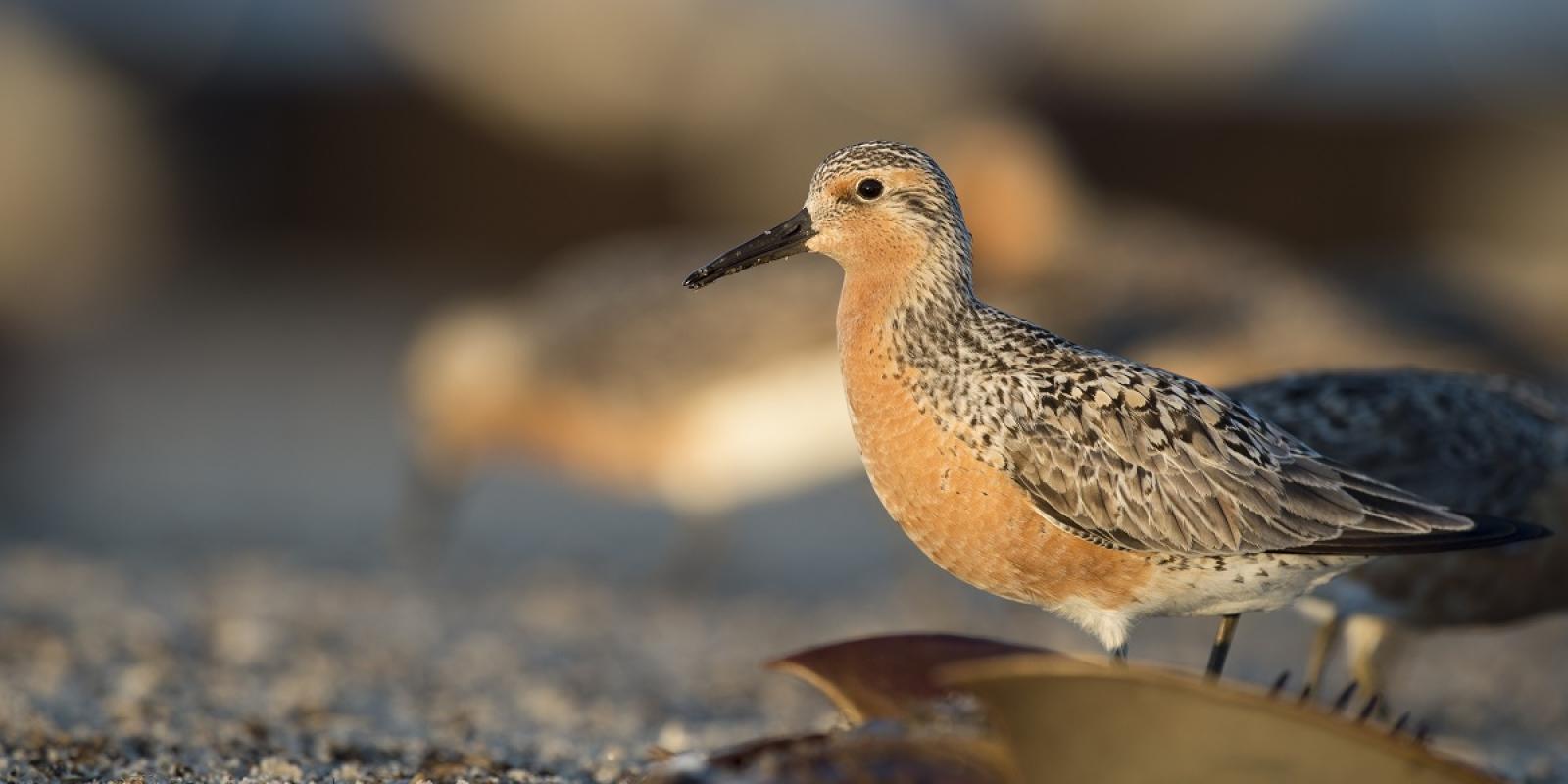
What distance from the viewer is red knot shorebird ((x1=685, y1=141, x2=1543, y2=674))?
3.90 m

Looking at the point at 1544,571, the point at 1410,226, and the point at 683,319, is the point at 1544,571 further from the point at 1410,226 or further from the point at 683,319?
the point at 1410,226

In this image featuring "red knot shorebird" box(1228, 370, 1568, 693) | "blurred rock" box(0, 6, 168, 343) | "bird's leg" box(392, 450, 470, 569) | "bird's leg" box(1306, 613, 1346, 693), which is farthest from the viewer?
"blurred rock" box(0, 6, 168, 343)

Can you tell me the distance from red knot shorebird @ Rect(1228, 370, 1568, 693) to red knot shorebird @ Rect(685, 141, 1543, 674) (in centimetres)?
88

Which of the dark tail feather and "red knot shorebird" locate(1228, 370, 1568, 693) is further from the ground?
"red knot shorebird" locate(1228, 370, 1568, 693)

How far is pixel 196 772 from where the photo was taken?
395 cm

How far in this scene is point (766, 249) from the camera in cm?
431

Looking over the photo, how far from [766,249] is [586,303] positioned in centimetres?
569

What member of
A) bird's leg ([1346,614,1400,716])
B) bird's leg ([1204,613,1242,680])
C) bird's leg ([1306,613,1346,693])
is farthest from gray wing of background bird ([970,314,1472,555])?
bird's leg ([1346,614,1400,716])

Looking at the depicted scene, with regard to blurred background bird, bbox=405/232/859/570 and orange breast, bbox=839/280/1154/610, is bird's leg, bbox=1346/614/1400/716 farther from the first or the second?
blurred background bird, bbox=405/232/859/570

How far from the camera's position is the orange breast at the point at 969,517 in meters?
3.90

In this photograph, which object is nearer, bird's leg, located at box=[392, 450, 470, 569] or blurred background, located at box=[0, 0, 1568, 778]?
blurred background, located at box=[0, 0, 1568, 778]

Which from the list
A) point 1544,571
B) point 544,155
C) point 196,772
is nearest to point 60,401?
point 196,772

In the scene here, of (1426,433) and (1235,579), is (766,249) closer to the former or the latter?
(1235,579)

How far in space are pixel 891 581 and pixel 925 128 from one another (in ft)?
36.3
